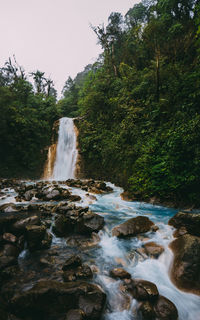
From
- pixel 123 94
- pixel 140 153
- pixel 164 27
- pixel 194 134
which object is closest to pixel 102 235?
pixel 194 134

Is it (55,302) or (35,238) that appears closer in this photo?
(55,302)

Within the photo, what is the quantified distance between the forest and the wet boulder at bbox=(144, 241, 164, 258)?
262cm

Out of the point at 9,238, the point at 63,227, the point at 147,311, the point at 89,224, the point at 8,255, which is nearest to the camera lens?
the point at 147,311

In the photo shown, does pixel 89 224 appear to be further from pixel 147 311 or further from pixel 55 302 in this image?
pixel 147 311

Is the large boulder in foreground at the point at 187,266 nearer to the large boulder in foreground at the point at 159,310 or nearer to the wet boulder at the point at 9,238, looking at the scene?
the large boulder in foreground at the point at 159,310

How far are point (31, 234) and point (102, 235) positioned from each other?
1.81 meters

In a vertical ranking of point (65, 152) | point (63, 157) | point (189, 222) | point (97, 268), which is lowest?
point (97, 268)

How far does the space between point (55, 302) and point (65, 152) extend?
555 inches

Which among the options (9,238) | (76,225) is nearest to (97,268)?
(76,225)

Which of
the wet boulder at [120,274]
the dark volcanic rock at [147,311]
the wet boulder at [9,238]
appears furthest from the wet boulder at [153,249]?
the wet boulder at [9,238]

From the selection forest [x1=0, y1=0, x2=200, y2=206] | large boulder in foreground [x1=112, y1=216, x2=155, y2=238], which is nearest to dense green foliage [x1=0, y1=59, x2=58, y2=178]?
forest [x1=0, y1=0, x2=200, y2=206]

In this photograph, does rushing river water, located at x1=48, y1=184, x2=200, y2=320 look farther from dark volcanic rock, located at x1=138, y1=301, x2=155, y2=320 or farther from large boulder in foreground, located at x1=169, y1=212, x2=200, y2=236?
large boulder in foreground, located at x1=169, y1=212, x2=200, y2=236

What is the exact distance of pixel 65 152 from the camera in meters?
15.6

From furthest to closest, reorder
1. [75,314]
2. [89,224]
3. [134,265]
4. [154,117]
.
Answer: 1. [154,117]
2. [89,224]
3. [134,265]
4. [75,314]
